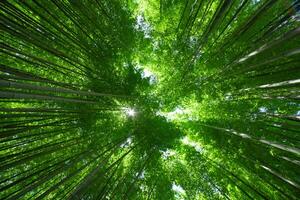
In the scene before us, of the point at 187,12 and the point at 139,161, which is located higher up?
the point at 187,12

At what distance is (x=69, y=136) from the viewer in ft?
21.8

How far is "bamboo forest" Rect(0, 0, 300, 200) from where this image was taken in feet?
18.2

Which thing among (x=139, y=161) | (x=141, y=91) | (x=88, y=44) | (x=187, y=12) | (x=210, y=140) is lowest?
(x=139, y=161)

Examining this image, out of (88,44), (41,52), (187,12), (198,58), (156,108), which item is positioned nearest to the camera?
(41,52)

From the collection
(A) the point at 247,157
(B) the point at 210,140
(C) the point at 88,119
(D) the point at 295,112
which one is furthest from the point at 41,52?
(D) the point at 295,112

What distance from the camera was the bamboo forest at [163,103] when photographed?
5547 millimetres

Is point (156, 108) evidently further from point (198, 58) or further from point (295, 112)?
point (295, 112)

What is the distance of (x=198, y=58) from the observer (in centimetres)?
732

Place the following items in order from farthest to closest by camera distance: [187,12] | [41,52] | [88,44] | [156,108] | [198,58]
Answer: [156,108], [198,58], [187,12], [88,44], [41,52]

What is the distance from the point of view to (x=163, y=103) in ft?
26.9

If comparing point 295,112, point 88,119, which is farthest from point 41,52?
point 295,112

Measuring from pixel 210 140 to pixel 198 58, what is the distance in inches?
93.5

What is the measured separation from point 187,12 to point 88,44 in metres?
2.78

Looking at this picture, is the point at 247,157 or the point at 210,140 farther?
the point at 210,140
